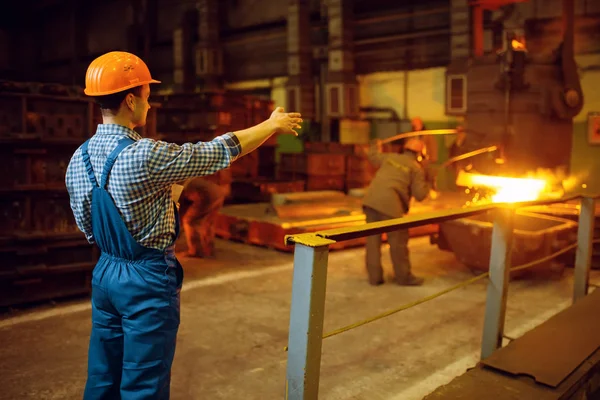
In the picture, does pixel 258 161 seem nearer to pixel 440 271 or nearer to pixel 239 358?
pixel 440 271

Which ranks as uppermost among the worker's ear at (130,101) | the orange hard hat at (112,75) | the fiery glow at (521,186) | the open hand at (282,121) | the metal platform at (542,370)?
the orange hard hat at (112,75)

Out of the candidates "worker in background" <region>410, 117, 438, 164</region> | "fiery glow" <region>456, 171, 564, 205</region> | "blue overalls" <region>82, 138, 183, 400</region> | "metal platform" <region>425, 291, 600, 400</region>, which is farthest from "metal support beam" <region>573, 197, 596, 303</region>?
"worker in background" <region>410, 117, 438, 164</region>

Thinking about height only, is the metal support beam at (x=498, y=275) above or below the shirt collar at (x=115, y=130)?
below

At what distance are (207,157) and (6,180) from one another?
3894 millimetres

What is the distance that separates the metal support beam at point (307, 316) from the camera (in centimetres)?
227

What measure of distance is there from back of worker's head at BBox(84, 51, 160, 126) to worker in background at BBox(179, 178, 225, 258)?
14.9 feet

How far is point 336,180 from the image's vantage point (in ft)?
37.6

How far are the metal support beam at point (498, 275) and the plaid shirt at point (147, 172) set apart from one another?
2.17 m

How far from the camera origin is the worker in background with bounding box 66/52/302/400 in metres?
2.36

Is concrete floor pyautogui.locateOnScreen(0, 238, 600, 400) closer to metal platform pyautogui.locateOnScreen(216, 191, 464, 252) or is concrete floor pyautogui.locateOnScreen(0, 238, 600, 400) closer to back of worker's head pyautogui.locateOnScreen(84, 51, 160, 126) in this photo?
metal platform pyautogui.locateOnScreen(216, 191, 464, 252)

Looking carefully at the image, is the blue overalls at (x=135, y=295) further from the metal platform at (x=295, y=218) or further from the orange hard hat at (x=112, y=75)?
the metal platform at (x=295, y=218)

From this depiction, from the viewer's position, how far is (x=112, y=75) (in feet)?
8.05

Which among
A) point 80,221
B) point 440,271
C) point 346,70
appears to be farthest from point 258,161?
point 80,221

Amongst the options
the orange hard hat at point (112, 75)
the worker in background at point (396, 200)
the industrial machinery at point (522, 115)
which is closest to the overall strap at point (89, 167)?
the orange hard hat at point (112, 75)
